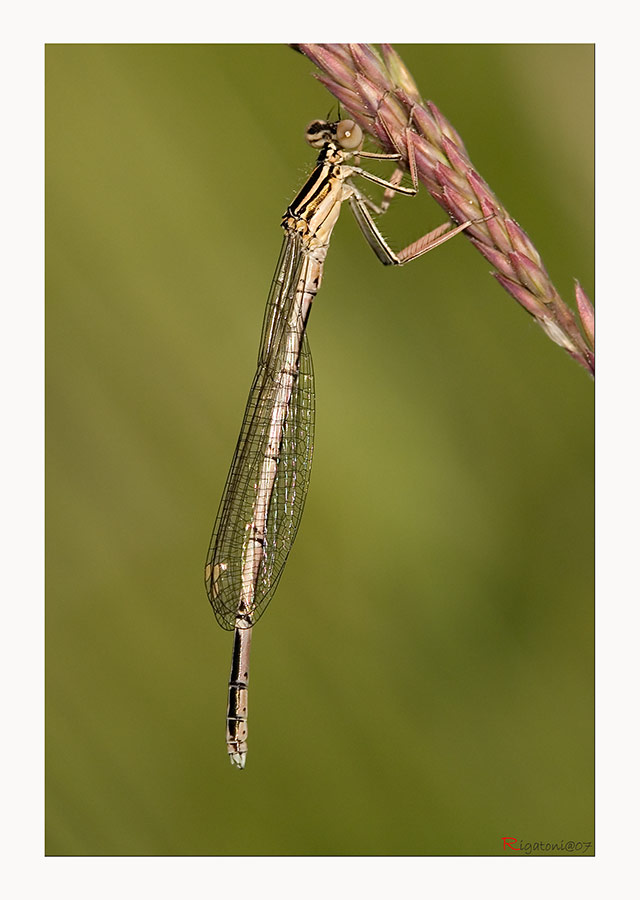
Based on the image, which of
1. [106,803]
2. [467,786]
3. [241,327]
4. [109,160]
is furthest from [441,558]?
[109,160]

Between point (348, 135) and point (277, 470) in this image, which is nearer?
point (348, 135)

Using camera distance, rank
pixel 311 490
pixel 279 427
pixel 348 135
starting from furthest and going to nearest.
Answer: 1. pixel 311 490
2. pixel 279 427
3. pixel 348 135

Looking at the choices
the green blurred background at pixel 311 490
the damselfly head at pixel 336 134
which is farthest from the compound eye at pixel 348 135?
the green blurred background at pixel 311 490

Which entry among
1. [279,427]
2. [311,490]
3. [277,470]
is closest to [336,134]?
[279,427]

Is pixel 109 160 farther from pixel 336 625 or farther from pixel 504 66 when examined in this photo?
pixel 336 625

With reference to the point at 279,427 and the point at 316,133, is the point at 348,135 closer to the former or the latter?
the point at 316,133

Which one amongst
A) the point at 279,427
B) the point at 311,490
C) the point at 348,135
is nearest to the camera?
the point at 348,135

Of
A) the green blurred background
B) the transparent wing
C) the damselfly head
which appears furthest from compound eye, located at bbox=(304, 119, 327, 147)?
the transparent wing
